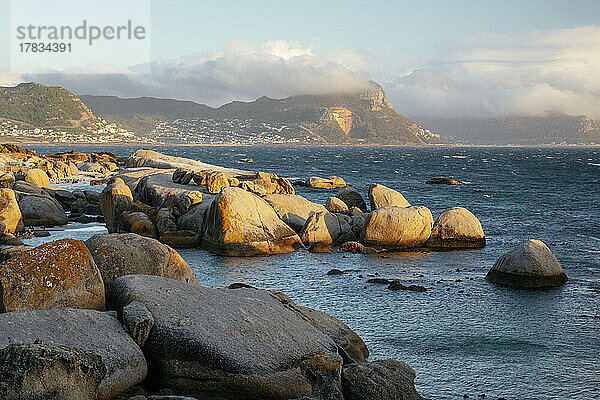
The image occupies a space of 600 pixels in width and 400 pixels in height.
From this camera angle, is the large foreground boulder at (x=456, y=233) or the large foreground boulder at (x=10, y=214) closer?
the large foreground boulder at (x=456, y=233)

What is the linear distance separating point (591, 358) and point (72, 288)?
14.2 metres

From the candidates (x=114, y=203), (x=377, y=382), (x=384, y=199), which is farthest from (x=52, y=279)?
(x=384, y=199)

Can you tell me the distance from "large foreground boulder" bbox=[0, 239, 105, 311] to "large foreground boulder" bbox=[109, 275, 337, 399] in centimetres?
73

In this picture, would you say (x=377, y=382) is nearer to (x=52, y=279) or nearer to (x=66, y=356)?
(x=66, y=356)

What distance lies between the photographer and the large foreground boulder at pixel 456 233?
3347cm

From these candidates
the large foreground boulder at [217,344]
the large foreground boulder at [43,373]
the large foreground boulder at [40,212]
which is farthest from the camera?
the large foreground boulder at [40,212]

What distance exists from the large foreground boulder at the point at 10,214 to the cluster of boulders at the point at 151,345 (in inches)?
976

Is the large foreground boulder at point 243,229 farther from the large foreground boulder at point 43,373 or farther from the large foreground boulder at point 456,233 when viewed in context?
the large foreground boulder at point 43,373

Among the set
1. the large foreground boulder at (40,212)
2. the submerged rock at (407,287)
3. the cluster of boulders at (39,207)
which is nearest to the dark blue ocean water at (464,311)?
the submerged rock at (407,287)

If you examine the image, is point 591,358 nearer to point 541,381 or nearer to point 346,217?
point 541,381

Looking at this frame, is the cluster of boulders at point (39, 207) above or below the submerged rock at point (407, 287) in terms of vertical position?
above

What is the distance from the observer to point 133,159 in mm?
84188

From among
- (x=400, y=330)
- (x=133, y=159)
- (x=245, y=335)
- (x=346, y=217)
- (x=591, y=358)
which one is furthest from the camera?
(x=133, y=159)

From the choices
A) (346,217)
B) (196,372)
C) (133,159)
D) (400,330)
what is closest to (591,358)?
(400,330)
